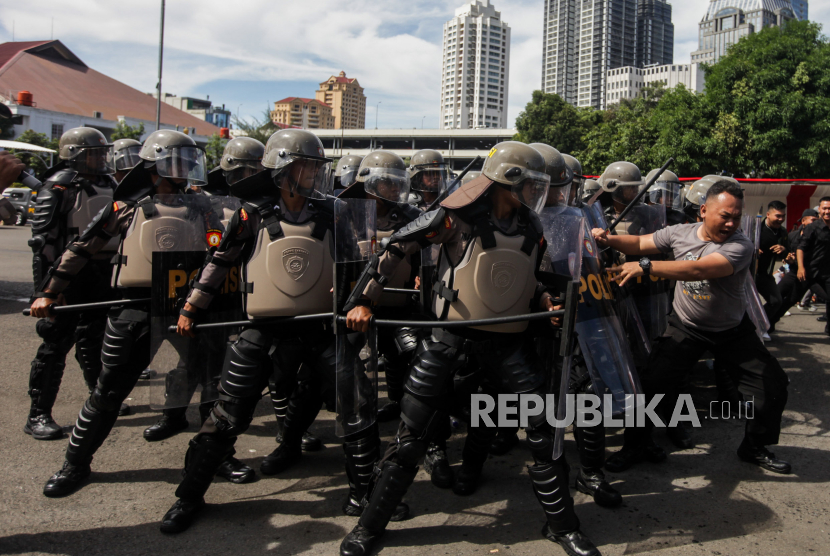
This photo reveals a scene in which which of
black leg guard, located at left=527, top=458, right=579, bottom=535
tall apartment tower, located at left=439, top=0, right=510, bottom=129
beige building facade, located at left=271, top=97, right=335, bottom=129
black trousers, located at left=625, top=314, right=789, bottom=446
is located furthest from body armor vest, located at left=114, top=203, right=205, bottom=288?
tall apartment tower, located at left=439, top=0, right=510, bottom=129

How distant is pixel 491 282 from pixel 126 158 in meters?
3.89

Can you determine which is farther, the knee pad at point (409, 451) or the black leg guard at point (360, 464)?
the black leg guard at point (360, 464)

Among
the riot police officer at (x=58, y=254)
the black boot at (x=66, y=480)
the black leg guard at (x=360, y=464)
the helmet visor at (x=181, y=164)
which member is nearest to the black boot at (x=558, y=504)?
the black leg guard at (x=360, y=464)

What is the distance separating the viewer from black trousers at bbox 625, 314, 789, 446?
4117 millimetres

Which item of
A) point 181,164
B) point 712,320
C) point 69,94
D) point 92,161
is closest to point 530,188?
point 712,320

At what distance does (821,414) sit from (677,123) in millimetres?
16061

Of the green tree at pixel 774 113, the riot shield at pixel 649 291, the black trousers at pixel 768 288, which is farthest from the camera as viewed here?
the green tree at pixel 774 113

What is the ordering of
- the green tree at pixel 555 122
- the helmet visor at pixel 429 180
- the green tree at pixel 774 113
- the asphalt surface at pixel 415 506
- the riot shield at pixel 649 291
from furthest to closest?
the green tree at pixel 555 122, the green tree at pixel 774 113, the helmet visor at pixel 429 180, the riot shield at pixel 649 291, the asphalt surface at pixel 415 506

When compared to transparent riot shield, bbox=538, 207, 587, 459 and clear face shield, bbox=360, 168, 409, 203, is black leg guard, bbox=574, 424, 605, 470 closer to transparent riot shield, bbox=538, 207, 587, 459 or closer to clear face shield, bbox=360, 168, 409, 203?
transparent riot shield, bbox=538, 207, 587, 459

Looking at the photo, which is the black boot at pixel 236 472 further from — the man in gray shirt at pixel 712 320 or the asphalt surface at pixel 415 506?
the man in gray shirt at pixel 712 320

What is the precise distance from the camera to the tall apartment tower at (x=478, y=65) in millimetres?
152250

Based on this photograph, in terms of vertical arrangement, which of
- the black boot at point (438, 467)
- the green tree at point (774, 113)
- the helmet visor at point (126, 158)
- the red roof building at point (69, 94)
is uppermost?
the red roof building at point (69, 94)

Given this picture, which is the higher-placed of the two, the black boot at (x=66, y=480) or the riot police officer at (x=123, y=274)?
the riot police officer at (x=123, y=274)

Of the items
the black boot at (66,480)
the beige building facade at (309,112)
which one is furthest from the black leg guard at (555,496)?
the beige building facade at (309,112)
